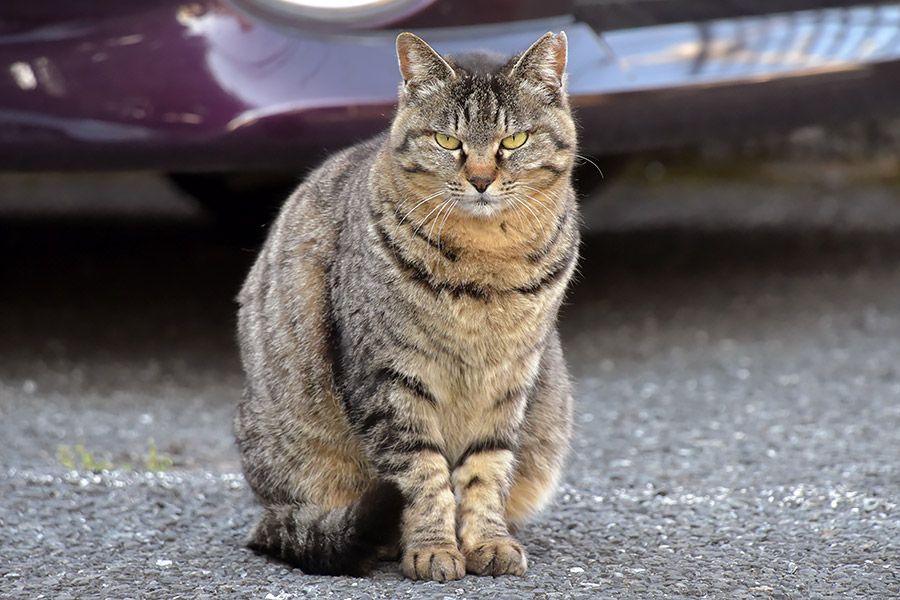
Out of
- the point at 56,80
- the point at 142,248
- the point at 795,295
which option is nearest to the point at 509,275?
the point at 56,80

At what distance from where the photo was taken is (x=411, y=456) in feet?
8.33

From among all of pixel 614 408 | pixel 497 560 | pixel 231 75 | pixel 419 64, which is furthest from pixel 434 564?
pixel 231 75

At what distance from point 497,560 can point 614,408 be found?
1.43 meters

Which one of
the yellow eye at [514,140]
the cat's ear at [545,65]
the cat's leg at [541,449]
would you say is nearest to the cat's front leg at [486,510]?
the cat's leg at [541,449]

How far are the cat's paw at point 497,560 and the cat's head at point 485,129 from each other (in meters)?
0.73

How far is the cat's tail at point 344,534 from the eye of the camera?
237cm

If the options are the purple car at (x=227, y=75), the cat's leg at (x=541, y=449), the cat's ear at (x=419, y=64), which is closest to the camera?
the cat's ear at (x=419, y=64)

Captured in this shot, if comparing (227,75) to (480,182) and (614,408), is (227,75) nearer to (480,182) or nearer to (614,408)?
(480,182)

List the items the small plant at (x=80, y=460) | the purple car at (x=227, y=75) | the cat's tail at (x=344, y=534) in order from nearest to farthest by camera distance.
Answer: the cat's tail at (x=344, y=534)
the small plant at (x=80, y=460)
the purple car at (x=227, y=75)

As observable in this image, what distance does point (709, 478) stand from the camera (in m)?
3.18

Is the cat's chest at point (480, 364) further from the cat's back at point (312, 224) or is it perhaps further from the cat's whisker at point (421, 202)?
the cat's back at point (312, 224)

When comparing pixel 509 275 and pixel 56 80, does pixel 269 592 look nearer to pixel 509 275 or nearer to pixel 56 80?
pixel 509 275

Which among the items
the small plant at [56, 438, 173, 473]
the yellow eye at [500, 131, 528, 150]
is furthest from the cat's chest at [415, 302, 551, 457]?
the small plant at [56, 438, 173, 473]

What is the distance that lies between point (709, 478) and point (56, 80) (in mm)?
2226
